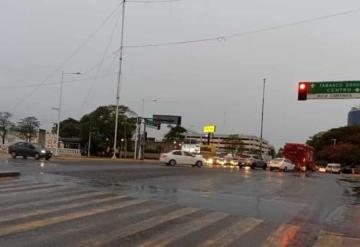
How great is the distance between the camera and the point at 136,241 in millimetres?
10094

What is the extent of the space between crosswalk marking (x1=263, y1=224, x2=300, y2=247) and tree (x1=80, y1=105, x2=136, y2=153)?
112639 mm

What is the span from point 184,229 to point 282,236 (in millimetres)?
1998

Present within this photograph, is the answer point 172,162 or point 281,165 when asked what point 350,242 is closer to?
point 172,162

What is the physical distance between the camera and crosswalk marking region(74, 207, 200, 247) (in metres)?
9.87

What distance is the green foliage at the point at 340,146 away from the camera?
13050 cm

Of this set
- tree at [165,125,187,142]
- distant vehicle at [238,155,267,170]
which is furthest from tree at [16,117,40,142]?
distant vehicle at [238,155,267,170]

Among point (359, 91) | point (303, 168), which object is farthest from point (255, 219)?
point (303, 168)

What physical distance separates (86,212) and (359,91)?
39.3 metres

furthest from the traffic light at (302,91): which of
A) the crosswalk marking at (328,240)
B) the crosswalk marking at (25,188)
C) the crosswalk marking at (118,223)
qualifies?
the crosswalk marking at (328,240)

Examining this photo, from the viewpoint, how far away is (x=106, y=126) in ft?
417

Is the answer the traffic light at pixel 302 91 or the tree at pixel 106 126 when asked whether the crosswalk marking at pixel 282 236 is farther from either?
the tree at pixel 106 126

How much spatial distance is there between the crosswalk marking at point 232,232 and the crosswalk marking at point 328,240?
1.50m

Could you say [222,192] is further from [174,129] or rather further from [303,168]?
[174,129]

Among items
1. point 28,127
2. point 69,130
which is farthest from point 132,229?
point 69,130
